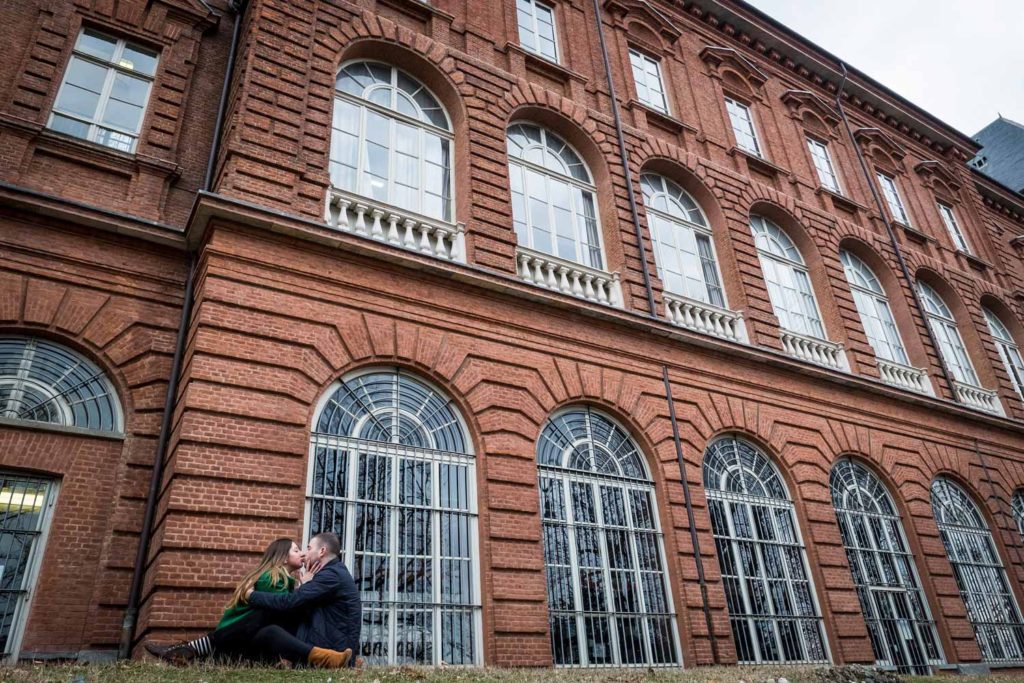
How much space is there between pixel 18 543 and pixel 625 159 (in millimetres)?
11878

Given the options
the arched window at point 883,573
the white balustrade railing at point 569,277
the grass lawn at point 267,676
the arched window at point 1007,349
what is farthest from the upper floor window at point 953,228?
the grass lawn at point 267,676

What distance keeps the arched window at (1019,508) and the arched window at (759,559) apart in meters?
7.83

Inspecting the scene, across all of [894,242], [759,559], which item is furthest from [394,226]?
[894,242]

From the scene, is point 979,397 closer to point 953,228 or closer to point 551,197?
point 953,228

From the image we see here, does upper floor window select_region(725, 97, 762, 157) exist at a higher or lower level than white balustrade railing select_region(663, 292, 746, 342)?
higher

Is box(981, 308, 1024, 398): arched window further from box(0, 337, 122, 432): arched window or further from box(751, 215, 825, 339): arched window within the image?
box(0, 337, 122, 432): arched window

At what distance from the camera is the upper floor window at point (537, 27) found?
50.8 feet

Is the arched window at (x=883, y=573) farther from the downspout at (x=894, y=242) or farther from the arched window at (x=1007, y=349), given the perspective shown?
the arched window at (x=1007, y=349)

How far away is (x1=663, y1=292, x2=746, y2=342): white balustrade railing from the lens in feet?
43.7

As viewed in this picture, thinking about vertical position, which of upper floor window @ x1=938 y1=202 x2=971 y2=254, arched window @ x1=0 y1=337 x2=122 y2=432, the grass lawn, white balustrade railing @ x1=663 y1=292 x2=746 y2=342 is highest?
upper floor window @ x1=938 y1=202 x2=971 y2=254

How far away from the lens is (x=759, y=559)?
11570 mm

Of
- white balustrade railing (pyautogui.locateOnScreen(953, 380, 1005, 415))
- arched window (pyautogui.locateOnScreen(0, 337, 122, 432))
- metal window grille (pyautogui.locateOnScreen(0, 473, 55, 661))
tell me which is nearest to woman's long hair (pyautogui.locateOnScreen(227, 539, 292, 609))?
metal window grille (pyautogui.locateOnScreen(0, 473, 55, 661))

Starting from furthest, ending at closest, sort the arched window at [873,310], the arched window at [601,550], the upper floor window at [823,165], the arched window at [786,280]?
1. the upper floor window at [823,165]
2. the arched window at [873,310]
3. the arched window at [786,280]
4. the arched window at [601,550]

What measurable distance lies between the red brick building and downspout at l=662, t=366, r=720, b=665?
58 millimetres
